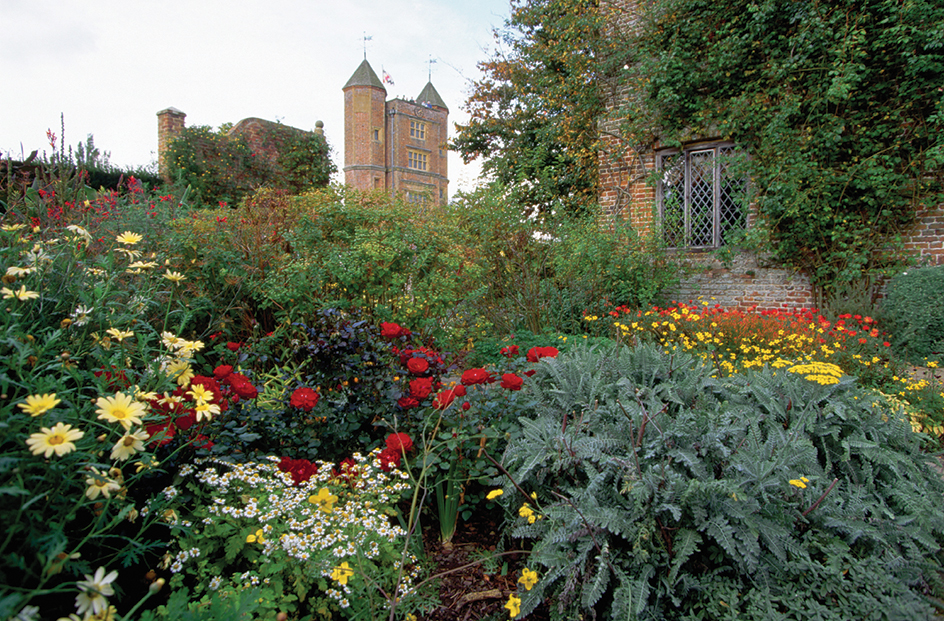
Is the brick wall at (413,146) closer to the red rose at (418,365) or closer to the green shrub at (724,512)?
the red rose at (418,365)

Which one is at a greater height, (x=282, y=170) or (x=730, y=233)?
(x=282, y=170)

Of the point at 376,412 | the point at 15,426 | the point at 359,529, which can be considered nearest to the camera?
the point at 15,426

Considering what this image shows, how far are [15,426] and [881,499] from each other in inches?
101

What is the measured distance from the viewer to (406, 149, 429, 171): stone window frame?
107ft

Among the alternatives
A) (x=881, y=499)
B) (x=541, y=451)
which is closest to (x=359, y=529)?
(x=541, y=451)

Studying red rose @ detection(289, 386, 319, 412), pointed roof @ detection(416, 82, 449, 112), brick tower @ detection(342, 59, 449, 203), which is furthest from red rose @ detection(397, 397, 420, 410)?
pointed roof @ detection(416, 82, 449, 112)

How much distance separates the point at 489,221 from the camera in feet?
19.7

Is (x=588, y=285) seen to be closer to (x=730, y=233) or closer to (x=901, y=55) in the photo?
(x=730, y=233)

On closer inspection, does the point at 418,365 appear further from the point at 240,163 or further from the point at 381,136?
the point at 381,136

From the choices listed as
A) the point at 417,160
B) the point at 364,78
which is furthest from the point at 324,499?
the point at 417,160

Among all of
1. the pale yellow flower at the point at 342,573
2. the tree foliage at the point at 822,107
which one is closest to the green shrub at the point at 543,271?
the tree foliage at the point at 822,107

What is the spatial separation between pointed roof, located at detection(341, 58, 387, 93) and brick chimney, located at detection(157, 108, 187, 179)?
19.3 m

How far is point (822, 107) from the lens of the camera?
233 inches

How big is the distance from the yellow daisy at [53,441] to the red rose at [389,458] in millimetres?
982
